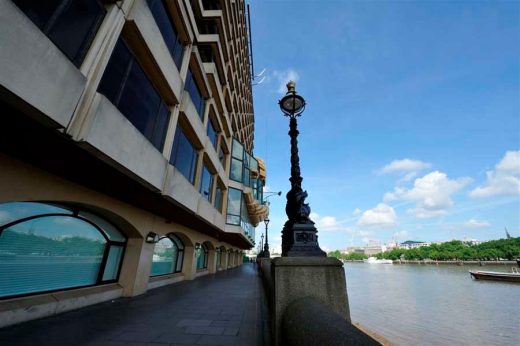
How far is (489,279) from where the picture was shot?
1480 inches

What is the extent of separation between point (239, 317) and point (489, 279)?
51.0 m

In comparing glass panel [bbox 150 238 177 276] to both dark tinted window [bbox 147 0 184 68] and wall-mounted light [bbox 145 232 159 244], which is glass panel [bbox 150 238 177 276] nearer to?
wall-mounted light [bbox 145 232 159 244]

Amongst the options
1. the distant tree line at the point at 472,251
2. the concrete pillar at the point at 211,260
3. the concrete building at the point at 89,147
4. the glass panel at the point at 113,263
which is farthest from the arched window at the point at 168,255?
the distant tree line at the point at 472,251

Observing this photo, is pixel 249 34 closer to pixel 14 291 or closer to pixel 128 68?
pixel 128 68

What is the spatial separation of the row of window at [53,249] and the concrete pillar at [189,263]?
245 inches

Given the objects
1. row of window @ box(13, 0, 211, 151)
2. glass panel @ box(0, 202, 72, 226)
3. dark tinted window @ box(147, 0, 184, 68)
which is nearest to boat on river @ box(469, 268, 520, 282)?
row of window @ box(13, 0, 211, 151)

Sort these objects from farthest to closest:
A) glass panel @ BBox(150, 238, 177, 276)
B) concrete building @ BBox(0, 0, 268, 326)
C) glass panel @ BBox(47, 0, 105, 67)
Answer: glass panel @ BBox(150, 238, 177, 276)
glass panel @ BBox(47, 0, 105, 67)
concrete building @ BBox(0, 0, 268, 326)

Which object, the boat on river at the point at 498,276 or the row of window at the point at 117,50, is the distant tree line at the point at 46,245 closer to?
the row of window at the point at 117,50

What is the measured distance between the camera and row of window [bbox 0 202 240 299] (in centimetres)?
527

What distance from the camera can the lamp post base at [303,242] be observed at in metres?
3.70

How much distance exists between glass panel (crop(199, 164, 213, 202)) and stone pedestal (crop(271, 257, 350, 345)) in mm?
11198

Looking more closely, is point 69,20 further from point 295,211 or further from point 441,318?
point 441,318

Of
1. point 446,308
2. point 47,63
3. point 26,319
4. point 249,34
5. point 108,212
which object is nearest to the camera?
point 47,63

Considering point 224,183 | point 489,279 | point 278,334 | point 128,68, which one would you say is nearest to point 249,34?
point 224,183
